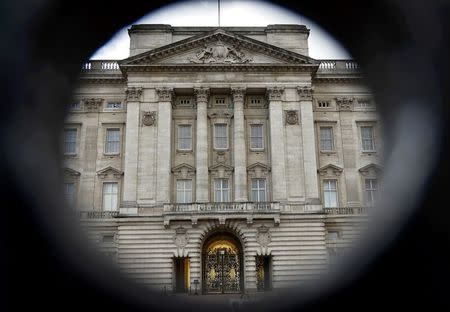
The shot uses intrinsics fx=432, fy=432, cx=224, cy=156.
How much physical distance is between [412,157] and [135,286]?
2377mm

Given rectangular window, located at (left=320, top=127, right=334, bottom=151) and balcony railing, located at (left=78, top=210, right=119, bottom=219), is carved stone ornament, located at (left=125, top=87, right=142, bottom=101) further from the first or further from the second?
rectangular window, located at (left=320, top=127, right=334, bottom=151)

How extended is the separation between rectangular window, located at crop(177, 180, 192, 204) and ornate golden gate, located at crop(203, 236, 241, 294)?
126 inches

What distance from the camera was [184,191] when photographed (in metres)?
28.8

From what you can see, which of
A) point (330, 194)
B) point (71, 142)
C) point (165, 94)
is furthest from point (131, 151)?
point (330, 194)

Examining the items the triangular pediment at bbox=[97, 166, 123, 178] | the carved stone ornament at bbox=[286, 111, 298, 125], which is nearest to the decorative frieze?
the triangular pediment at bbox=[97, 166, 123, 178]

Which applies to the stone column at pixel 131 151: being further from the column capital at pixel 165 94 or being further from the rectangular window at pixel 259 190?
the rectangular window at pixel 259 190

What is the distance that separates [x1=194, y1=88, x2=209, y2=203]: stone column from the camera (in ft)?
92.0

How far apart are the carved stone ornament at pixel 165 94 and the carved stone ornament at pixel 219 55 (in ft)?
8.70

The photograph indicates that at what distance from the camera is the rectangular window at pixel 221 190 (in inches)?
1133

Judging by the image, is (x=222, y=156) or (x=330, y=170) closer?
(x=222, y=156)

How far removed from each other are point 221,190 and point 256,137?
14.9ft

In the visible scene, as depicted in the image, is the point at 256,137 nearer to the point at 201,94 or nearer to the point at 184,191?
the point at 201,94

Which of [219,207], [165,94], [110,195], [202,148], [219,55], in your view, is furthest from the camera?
[219,55]

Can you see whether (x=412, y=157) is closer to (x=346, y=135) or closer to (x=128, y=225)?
(x=128, y=225)
